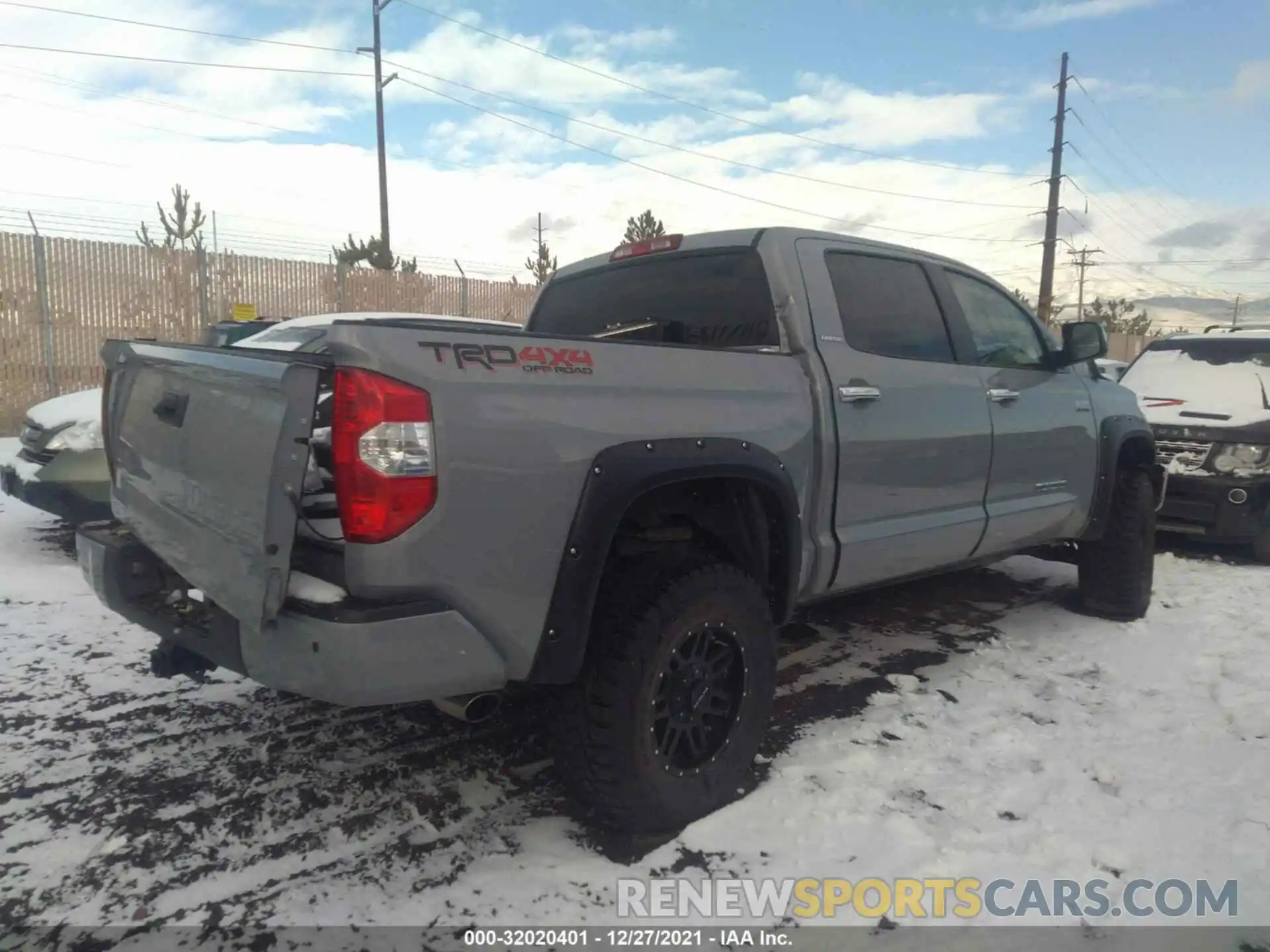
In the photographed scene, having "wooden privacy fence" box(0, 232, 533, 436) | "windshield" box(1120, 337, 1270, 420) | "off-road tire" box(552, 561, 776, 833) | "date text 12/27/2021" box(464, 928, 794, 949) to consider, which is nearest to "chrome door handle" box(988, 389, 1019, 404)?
"off-road tire" box(552, 561, 776, 833)

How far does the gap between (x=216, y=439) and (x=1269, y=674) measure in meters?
4.52

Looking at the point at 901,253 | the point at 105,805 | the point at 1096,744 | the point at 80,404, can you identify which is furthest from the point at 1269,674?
the point at 80,404

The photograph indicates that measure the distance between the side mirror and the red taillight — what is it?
3529 millimetres

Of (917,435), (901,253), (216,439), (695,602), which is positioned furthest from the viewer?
(901,253)

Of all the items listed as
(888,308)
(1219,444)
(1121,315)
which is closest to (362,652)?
(888,308)

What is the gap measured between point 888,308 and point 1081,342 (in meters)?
1.39

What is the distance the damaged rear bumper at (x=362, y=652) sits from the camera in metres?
1.95

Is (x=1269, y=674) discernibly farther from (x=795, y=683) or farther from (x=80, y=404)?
(x=80, y=404)

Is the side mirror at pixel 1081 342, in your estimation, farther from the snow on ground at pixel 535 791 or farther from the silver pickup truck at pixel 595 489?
the snow on ground at pixel 535 791

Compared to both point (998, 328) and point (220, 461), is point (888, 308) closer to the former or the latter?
point (998, 328)

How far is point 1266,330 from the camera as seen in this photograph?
7496 millimetres

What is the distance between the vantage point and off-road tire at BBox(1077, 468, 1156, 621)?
4.75m

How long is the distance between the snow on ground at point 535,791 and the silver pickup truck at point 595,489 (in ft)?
1.10

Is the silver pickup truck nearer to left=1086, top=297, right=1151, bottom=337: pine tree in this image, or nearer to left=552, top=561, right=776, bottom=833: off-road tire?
left=552, top=561, right=776, bottom=833: off-road tire
